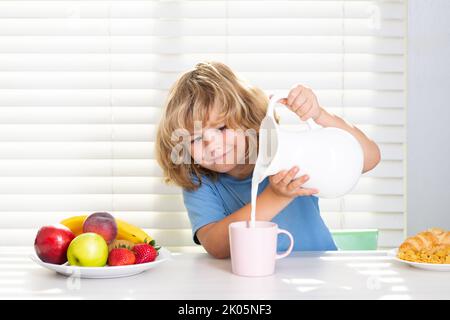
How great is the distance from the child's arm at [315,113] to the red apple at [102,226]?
412mm

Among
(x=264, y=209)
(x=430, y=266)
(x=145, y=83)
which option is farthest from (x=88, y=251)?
(x=145, y=83)

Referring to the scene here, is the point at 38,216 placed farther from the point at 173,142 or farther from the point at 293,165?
the point at 293,165

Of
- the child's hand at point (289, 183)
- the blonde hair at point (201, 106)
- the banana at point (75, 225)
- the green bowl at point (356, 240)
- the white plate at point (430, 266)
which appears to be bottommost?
the green bowl at point (356, 240)

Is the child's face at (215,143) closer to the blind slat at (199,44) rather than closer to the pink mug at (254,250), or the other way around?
the pink mug at (254,250)

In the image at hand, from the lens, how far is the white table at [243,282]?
881mm

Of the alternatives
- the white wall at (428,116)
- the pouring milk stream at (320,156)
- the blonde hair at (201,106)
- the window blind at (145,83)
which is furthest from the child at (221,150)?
the white wall at (428,116)

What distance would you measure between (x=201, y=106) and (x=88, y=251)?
428 mm

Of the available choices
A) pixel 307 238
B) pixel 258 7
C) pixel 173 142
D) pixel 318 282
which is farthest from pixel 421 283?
pixel 258 7

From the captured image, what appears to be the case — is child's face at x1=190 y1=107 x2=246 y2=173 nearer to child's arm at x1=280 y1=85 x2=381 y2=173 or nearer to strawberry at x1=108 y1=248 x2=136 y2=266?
child's arm at x1=280 y1=85 x2=381 y2=173

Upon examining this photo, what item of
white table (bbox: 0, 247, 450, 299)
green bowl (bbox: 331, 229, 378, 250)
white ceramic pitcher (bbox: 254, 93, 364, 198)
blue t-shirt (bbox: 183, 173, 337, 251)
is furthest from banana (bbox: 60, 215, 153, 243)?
green bowl (bbox: 331, 229, 378, 250)

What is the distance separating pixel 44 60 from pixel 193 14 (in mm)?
542

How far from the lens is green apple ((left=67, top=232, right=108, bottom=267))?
3.22ft

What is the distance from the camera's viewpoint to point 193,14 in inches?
76.4

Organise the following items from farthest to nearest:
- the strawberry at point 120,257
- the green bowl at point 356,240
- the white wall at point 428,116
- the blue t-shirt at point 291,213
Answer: the white wall at point 428,116 < the green bowl at point 356,240 < the blue t-shirt at point 291,213 < the strawberry at point 120,257
